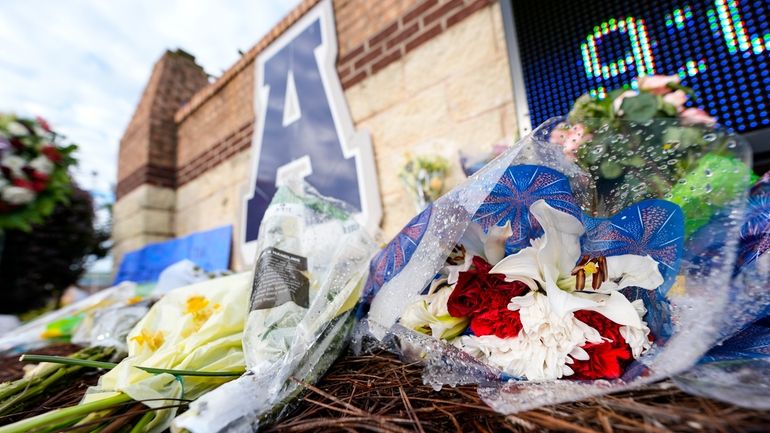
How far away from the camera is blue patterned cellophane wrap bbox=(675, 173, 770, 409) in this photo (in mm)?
325

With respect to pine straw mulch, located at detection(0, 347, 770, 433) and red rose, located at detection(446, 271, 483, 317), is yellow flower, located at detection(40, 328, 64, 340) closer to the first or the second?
pine straw mulch, located at detection(0, 347, 770, 433)

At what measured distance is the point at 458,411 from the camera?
1.35ft

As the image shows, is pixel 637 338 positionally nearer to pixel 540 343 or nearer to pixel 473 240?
pixel 540 343

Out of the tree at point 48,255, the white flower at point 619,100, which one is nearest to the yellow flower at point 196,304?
the white flower at point 619,100

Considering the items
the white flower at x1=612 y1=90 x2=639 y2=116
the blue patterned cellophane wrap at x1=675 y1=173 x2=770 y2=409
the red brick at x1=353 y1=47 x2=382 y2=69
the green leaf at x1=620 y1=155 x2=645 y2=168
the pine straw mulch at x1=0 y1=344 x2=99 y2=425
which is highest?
the red brick at x1=353 y1=47 x2=382 y2=69

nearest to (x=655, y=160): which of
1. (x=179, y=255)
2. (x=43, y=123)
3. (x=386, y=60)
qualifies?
(x=386, y=60)

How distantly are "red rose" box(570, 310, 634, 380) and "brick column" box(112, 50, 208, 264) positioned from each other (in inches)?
150

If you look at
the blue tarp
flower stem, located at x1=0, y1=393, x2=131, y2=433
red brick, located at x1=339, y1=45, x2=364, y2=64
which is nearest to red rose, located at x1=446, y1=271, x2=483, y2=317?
flower stem, located at x1=0, y1=393, x2=131, y2=433

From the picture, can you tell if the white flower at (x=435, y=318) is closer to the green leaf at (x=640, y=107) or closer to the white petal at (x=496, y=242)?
the white petal at (x=496, y=242)

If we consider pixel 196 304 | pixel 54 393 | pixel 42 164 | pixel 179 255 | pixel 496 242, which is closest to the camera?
pixel 496 242

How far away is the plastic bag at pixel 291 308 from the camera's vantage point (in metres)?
0.41

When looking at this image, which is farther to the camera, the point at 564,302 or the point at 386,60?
the point at 386,60

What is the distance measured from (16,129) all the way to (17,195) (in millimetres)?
450

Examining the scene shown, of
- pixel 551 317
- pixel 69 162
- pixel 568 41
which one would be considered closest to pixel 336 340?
pixel 551 317
